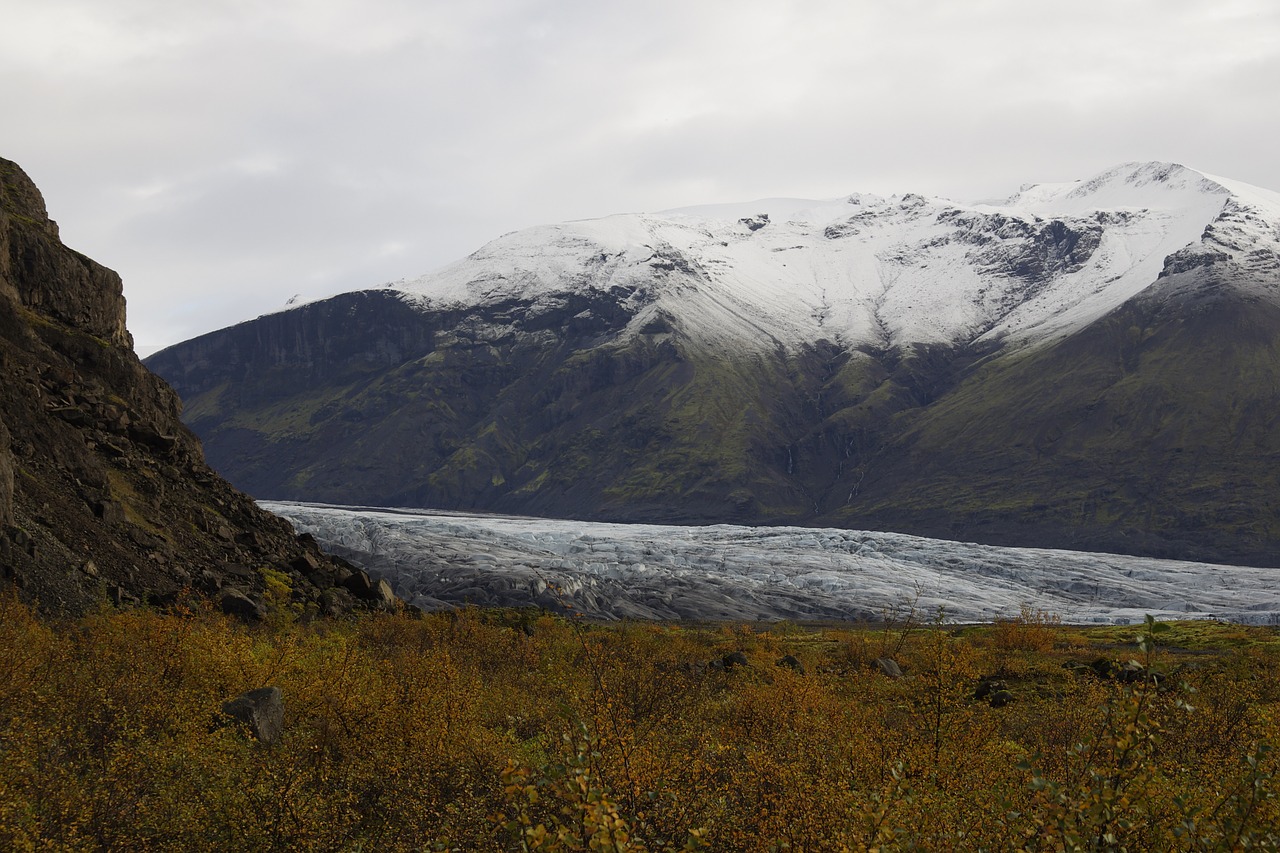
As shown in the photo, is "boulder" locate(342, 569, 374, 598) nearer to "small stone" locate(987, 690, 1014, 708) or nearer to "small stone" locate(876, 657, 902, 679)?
"small stone" locate(876, 657, 902, 679)

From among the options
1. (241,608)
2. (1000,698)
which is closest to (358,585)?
(241,608)

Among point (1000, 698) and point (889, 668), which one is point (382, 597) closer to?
point (889, 668)

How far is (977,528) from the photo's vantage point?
18125 cm

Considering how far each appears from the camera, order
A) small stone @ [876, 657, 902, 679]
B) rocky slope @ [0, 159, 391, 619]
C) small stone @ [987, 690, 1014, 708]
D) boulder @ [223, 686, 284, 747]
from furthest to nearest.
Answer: small stone @ [876, 657, 902, 679]
rocky slope @ [0, 159, 391, 619]
small stone @ [987, 690, 1014, 708]
boulder @ [223, 686, 284, 747]

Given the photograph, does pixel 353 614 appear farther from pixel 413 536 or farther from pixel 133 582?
pixel 413 536

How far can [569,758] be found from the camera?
18.9ft

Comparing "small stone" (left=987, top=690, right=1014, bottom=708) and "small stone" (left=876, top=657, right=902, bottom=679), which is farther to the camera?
"small stone" (left=876, top=657, right=902, bottom=679)

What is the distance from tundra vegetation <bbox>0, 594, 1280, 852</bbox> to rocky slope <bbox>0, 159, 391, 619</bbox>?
4.17 meters

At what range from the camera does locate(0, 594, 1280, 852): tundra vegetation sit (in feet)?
24.7

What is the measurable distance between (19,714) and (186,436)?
3250cm

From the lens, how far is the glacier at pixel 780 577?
9394 centimetres

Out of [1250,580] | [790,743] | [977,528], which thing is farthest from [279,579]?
[977,528]

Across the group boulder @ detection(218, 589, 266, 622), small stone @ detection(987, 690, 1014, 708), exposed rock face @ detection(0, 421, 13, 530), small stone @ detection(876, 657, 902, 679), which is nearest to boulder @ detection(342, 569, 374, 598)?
boulder @ detection(218, 589, 266, 622)

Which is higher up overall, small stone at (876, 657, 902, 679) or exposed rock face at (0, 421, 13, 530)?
exposed rock face at (0, 421, 13, 530)
